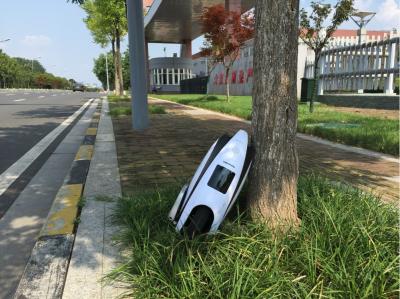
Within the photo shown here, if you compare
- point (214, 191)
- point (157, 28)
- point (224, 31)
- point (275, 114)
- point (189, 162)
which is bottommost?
point (189, 162)

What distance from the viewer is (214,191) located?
2.50 m

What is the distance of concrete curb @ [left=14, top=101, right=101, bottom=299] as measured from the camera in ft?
7.35

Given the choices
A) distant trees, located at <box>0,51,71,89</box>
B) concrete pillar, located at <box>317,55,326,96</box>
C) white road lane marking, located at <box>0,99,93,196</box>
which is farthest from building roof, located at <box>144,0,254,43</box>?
distant trees, located at <box>0,51,71,89</box>

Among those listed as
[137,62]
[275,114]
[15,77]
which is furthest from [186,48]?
[15,77]

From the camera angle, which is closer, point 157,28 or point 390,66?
point 390,66

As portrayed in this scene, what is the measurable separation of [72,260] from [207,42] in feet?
62.9

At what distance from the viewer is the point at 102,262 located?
2.52m

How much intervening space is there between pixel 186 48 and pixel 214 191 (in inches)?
1879

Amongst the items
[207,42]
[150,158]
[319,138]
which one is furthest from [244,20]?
[150,158]

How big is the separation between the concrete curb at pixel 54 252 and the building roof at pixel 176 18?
23635mm

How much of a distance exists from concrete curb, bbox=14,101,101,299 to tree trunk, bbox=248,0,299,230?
1.39 metres

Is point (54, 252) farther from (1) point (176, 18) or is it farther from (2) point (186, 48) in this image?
(2) point (186, 48)

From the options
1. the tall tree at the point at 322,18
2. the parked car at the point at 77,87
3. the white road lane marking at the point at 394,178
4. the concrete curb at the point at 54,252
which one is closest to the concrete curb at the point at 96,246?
the concrete curb at the point at 54,252

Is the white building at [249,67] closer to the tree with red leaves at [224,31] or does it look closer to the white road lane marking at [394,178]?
the tree with red leaves at [224,31]
